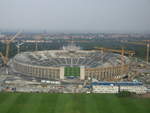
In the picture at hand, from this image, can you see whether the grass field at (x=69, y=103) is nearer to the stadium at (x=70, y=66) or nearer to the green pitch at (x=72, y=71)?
the green pitch at (x=72, y=71)

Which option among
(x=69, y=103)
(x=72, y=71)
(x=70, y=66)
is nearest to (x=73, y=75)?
(x=72, y=71)

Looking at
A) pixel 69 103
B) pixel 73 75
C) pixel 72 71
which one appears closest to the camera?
pixel 69 103

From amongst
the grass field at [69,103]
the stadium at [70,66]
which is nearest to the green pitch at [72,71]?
→ the stadium at [70,66]

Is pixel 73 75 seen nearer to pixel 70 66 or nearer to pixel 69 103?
pixel 70 66

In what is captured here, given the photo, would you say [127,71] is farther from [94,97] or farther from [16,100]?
[16,100]

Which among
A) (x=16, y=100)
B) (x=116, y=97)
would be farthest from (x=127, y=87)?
(x=16, y=100)

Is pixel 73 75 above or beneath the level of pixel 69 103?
above

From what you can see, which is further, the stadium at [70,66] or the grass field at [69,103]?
the stadium at [70,66]
